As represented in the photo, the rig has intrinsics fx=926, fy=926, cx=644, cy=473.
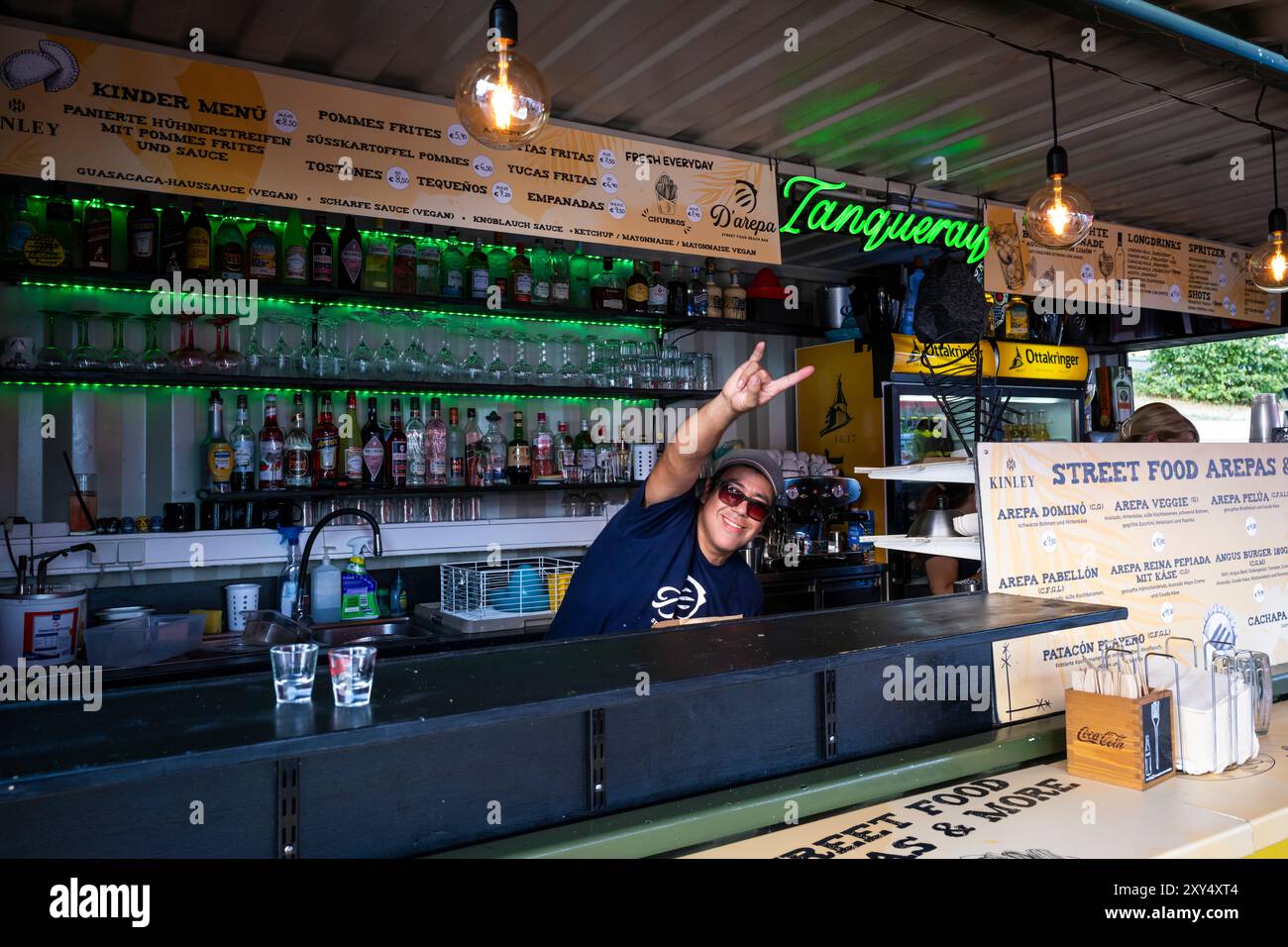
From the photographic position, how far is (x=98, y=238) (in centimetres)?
381

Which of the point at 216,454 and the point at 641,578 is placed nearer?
the point at 641,578

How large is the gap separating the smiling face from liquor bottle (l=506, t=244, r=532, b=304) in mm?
2366

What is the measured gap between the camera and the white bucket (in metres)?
3.43

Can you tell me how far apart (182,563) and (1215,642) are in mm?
4068

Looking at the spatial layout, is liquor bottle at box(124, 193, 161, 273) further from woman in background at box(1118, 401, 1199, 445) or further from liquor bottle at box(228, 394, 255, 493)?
woman in background at box(1118, 401, 1199, 445)

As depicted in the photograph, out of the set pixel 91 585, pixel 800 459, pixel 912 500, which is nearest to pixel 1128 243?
pixel 912 500

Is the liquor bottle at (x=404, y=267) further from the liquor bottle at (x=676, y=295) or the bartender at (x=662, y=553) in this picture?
the bartender at (x=662, y=553)

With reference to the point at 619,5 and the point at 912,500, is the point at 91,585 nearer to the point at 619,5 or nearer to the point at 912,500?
the point at 619,5

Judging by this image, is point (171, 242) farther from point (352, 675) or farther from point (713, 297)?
point (352, 675)

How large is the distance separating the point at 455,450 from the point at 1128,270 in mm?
4326

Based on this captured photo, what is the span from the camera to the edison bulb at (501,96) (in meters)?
2.30

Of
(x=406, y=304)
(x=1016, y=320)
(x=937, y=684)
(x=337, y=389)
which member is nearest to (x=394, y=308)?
(x=406, y=304)
